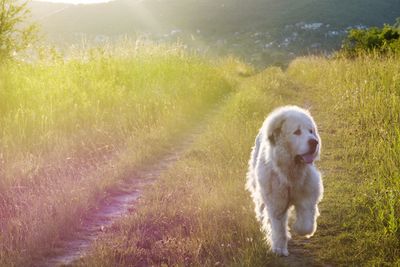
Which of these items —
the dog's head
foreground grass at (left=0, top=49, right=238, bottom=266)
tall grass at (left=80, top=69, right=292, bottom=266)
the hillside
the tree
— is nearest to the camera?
tall grass at (left=80, top=69, right=292, bottom=266)

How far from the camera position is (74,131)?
8.96 meters

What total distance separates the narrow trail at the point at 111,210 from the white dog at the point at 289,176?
192 centimetres

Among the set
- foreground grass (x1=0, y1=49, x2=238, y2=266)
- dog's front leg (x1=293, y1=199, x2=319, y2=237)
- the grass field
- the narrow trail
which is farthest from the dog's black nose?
foreground grass (x1=0, y1=49, x2=238, y2=266)

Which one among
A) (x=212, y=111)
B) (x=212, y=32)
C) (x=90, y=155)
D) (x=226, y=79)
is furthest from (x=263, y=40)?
A: (x=90, y=155)

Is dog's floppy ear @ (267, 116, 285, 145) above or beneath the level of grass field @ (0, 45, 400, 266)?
above

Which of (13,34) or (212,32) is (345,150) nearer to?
(13,34)

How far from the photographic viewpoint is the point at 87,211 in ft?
19.0

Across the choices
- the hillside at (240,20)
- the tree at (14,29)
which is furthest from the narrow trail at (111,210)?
the hillside at (240,20)

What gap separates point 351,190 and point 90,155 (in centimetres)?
427

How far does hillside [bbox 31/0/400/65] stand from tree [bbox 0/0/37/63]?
225 feet

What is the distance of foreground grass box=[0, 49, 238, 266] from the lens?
5312 millimetres

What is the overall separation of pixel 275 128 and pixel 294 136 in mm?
241

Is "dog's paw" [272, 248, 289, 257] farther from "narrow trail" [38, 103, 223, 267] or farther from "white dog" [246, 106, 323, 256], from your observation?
→ "narrow trail" [38, 103, 223, 267]

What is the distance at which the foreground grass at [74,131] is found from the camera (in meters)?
5.31
